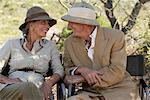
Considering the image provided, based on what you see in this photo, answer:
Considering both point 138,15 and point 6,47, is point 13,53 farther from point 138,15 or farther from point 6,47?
point 138,15

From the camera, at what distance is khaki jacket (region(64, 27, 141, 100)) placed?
14.3 ft

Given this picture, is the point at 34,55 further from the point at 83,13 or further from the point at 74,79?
the point at 83,13

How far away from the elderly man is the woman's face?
0.28m

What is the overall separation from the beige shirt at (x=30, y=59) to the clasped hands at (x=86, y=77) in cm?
26

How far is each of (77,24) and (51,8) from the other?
528cm

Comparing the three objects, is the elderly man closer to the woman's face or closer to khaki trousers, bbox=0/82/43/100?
the woman's face

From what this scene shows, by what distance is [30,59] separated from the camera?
453cm

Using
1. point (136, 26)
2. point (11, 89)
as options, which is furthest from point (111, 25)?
point (11, 89)

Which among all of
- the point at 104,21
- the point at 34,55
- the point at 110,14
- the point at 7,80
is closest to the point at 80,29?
the point at 34,55

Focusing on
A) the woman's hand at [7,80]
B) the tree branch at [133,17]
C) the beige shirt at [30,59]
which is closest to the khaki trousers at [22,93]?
the woman's hand at [7,80]

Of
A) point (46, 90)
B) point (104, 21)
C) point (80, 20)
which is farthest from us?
point (104, 21)

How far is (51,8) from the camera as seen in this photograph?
31.3 ft

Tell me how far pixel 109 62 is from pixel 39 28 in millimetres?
782

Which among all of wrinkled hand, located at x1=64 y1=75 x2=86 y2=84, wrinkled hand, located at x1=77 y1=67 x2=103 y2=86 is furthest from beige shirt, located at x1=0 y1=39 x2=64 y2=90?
wrinkled hand, located at x1=77 y1=67 x2=103 y2=86
